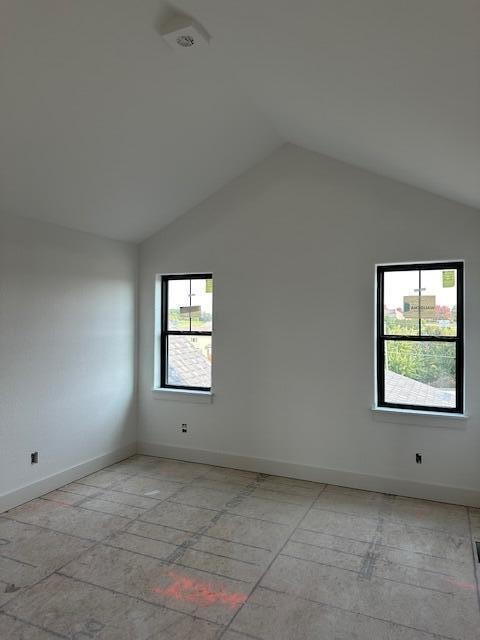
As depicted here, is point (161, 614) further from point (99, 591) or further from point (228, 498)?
point (228, 498)

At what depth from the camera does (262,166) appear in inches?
177

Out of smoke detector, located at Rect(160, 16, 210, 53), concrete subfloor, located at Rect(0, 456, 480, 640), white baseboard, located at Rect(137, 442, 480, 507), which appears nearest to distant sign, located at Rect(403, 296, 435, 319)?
white baseboard, located at Rect(137, 442, 480, 507)

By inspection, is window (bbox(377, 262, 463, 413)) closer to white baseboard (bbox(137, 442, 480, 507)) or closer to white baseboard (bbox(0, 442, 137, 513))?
white baseboard (bbox(137, 442, 480, 507))

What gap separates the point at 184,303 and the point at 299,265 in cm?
150

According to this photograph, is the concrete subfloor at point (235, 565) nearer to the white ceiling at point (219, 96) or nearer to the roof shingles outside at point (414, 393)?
the roof shingles outside at point (414, 393)

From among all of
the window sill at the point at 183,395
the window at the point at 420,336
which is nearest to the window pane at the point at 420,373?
the window at the point at 420,336

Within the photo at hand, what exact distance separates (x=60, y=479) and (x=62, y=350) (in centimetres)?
122

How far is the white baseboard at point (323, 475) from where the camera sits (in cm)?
377

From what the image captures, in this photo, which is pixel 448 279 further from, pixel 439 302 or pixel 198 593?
pixel 198 593

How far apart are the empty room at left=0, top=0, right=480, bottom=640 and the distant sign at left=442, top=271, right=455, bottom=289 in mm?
134

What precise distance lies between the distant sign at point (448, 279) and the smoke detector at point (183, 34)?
2.75 metres

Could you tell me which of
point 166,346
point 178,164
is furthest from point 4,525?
point 178,164

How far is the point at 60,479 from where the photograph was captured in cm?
405

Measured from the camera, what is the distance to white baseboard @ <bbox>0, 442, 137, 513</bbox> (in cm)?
357
